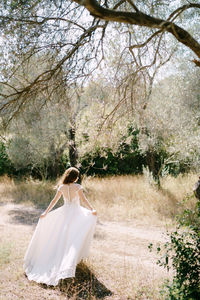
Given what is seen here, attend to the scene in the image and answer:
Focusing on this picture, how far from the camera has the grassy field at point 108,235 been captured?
423cm

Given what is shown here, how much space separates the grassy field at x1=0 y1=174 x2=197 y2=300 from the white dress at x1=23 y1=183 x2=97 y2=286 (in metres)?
0.21

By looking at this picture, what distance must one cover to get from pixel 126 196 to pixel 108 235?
10.6ft

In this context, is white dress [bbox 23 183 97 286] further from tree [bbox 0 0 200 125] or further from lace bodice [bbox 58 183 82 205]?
tree [bbox 0 0 200 125]

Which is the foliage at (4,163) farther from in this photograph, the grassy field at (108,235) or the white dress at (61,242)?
the white dress at (61,242)

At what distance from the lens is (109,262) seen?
5.37 m

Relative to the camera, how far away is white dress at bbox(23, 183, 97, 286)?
4.41 meters

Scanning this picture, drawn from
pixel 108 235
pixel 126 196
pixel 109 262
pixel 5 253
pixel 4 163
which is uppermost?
pixel 4 163

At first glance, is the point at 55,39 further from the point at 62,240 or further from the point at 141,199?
the point at 141,199

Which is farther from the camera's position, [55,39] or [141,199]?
[141,199]

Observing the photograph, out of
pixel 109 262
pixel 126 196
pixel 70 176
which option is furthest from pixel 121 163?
pixel 70 176

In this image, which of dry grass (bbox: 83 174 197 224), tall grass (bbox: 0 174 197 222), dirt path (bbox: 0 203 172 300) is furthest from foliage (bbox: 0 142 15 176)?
dirt path (bbox: 0 203 172 300)

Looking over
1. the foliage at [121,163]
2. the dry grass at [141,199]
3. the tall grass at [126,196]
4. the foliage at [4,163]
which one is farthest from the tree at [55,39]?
the foliage at [4,163]

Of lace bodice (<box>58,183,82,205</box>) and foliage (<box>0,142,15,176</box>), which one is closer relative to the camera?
lace bodice (<box>58,183,82,205</box>)

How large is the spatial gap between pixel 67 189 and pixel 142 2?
11.6ft
